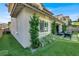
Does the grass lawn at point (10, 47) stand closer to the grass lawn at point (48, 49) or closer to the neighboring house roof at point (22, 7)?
the grass lawn at point (48, 49)

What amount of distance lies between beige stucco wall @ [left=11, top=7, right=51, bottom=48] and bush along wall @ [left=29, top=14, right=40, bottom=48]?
62 mm

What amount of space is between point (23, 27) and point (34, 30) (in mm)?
220

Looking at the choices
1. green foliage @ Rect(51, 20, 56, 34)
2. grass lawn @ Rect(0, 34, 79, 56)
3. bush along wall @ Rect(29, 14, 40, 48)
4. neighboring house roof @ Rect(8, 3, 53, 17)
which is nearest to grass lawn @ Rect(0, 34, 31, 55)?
grass lawn @ Rect(0, 34, 79, 56)

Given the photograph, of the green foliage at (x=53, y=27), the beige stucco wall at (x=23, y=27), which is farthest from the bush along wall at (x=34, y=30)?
the green foliage at (x=53, y=27)

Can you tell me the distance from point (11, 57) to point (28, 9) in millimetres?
925

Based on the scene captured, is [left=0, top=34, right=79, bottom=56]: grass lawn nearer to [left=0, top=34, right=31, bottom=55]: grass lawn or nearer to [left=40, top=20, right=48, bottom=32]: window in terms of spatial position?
[left=0, top=34, right=31, bottom=55]: grass lawn

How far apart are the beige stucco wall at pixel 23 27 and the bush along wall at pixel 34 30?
0.20ft

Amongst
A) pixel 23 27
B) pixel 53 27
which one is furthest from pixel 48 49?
pixel 23 27

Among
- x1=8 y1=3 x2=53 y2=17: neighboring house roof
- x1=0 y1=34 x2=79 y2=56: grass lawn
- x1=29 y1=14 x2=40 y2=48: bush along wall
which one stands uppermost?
x1=8 y1=3 x2=53 y2=17: neighboring house roof

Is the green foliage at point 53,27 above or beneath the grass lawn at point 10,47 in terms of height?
above

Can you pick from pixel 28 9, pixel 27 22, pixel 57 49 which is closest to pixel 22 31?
pixel 27 22

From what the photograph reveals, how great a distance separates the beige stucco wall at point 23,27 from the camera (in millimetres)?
3659

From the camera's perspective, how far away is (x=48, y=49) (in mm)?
3695

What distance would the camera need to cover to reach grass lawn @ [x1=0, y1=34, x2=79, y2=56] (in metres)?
3.67
